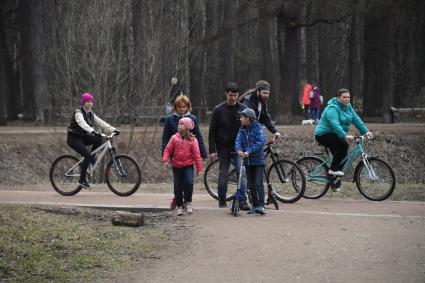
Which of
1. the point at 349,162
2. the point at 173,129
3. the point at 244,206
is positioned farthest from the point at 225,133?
the point at 349,162

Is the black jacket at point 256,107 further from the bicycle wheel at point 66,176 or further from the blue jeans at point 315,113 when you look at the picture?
the blue jeans at point 315,113

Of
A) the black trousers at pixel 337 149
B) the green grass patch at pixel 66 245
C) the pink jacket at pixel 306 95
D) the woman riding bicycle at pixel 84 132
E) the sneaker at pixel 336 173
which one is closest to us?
the green grass patch at pixel 66 245

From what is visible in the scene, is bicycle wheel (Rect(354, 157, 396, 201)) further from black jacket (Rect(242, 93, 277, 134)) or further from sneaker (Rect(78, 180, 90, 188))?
sneaker (Rect(78, 180, 90, 188))

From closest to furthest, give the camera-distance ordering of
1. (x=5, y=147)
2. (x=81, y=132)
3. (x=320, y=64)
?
(x=81, y=132) → (x=5, y=147) → (x=320, y=64)

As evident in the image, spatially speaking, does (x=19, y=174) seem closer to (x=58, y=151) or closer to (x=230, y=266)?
(x=58, y=151)

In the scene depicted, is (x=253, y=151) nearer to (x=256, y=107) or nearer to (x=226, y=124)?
(x=226, y=124)

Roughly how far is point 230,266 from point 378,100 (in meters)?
26.7

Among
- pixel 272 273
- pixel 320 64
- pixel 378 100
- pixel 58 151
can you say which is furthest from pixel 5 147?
pixel 320 64

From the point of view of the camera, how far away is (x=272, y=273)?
7.94m

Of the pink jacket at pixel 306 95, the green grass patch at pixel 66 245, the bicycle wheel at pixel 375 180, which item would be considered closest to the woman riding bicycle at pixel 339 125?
the bicycle wheel at pixel 375 180

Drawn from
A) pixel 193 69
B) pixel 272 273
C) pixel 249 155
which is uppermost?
pixel 193 69

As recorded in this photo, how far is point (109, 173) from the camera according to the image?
47.0ft

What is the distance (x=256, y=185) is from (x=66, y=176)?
4.74 meters

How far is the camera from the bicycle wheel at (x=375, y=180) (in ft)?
43.0
